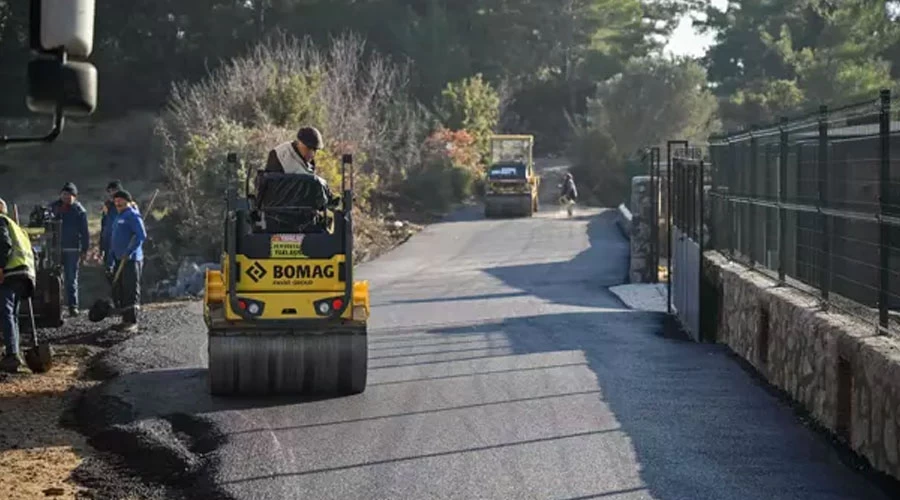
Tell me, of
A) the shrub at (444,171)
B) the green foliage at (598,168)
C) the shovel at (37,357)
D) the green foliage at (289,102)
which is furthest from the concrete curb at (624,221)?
the shovel at (37,357)

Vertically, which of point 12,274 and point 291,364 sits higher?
point 12,274

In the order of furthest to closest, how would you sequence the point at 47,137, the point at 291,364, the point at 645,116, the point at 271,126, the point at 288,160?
the point at 645,116 < the point at 271,126 < the point at 288,160 < the point at 291,364 < the point at 47,137

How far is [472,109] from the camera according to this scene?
212 ft

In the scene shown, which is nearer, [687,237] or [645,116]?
[687,237]

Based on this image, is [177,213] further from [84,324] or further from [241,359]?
[241,359]

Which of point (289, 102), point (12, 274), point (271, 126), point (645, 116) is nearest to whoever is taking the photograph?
point (12, 274)

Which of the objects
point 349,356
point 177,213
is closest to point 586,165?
point 177,213

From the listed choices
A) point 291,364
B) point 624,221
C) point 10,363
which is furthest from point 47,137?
point 624,221

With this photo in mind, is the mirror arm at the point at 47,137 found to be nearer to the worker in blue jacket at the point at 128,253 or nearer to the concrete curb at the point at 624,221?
the worker in blue jacket at the point at 128,253

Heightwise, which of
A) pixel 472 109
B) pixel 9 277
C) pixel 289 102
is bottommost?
pixel 9 277

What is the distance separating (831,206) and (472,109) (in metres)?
53.7

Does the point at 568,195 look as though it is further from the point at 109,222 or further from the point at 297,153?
the point at 297,153

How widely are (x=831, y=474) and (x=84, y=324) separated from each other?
12.5 metres

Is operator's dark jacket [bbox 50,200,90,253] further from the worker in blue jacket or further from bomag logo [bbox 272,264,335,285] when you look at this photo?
bomag logo [bbox 272,264,335,285]
